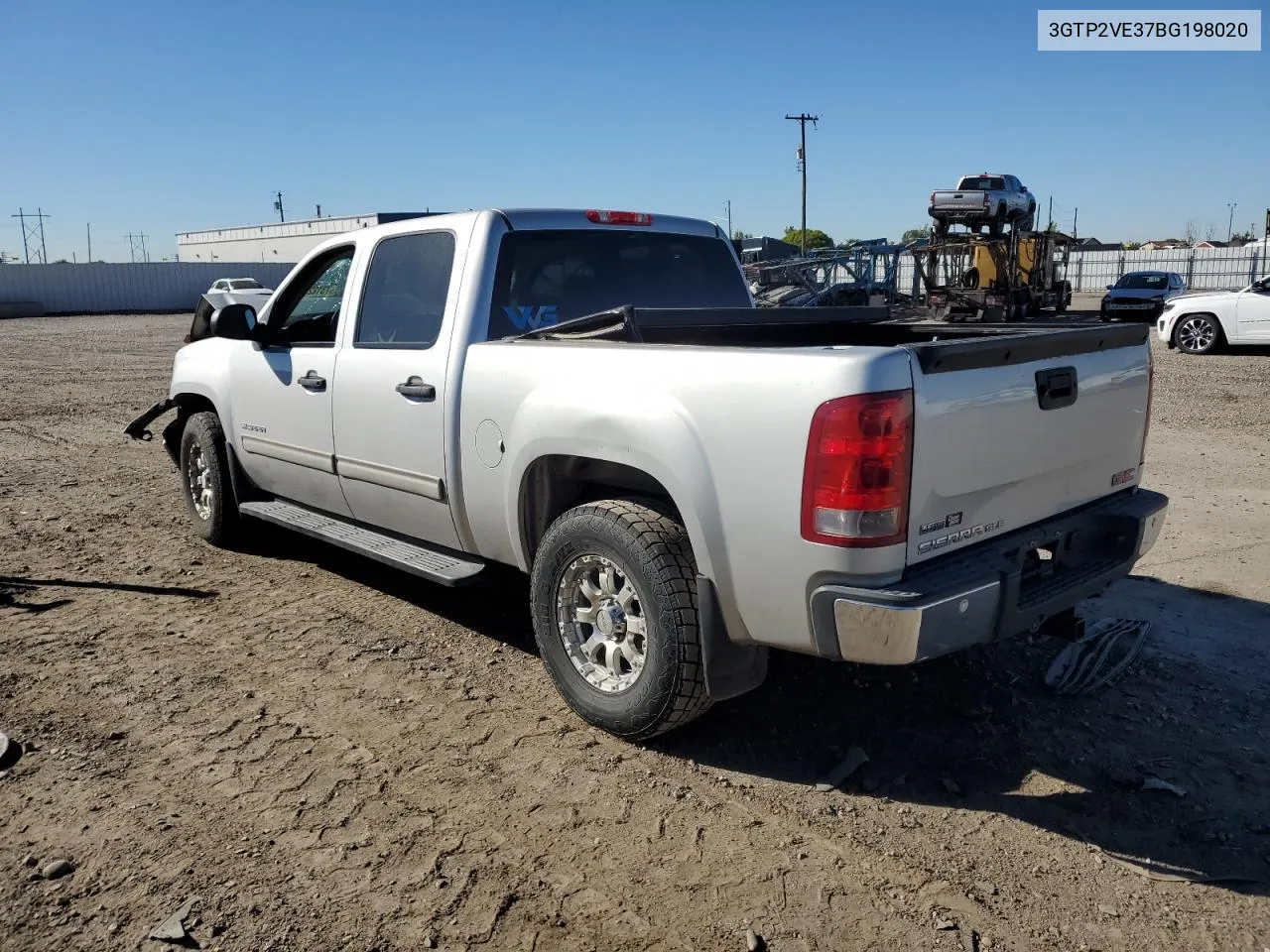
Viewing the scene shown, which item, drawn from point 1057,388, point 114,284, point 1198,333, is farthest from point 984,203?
point 114,284

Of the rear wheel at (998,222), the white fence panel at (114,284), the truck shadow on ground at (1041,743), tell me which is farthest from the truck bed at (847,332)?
the white fence panel at (114,284)

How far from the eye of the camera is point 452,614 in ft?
17.0

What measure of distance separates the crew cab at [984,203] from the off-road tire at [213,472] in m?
24.2

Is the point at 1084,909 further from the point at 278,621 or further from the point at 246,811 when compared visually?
the point at 278,621

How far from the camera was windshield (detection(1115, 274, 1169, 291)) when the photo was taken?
2778 cm

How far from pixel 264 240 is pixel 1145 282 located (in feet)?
194

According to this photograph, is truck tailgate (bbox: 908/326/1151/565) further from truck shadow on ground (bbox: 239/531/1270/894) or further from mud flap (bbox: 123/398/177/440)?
mud flap (bbox: 123/398/177/440)

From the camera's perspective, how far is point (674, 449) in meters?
3.36

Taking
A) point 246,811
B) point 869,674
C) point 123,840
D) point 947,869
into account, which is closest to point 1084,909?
point 947,869

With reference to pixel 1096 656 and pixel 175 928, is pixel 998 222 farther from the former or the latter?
pixel 175 928

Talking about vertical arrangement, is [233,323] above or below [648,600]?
above

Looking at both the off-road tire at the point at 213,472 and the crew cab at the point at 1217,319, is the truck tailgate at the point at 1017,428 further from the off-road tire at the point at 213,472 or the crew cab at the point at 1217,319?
the crew cab at the point at 1217,319

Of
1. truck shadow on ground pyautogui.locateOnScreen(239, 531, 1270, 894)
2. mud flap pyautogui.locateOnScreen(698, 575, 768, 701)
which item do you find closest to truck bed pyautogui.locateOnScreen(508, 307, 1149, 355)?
mud flap pyautogui.locateOnScreen(698, 575, 768, 701)

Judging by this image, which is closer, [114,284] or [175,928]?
[175,928]
